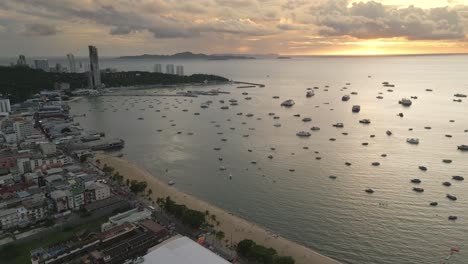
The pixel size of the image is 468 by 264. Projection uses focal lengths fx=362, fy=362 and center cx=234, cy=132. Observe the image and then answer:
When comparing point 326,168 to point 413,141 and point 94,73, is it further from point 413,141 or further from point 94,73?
point 94,73

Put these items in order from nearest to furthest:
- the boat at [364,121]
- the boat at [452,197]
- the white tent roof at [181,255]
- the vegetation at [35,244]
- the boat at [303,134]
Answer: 1. the white tent roof at [181,255]
2. the vegetation at [35,244]
3. the boat at [452,197]
4. the boat at [303,134]
5. the boat at [364,121]

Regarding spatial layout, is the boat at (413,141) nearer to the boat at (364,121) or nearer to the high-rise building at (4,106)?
the boat at (364,121)

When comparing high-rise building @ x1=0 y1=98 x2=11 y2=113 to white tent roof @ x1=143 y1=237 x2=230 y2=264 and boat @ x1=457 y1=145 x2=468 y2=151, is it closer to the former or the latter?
white tent roof @ x1=143 y1=237 x2=230 y2=264

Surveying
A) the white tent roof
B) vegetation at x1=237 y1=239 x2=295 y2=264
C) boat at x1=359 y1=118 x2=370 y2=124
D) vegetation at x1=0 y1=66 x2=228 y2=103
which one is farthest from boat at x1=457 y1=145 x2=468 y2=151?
vegetation at x1=0 y1=66 x2=228 y2=103

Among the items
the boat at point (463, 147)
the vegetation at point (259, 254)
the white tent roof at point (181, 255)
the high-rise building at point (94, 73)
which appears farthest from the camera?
the high-rise building at point (94, 73)

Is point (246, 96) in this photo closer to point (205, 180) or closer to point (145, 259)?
point (205, 180)

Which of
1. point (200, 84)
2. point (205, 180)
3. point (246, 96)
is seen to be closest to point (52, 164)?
point (205, 180)

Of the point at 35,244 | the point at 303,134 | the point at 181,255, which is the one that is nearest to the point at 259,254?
the point at 181,255

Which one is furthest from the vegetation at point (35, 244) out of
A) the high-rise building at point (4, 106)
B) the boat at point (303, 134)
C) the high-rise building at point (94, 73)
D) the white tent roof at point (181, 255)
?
the high-rise building at point (94, 73)
